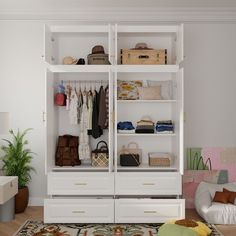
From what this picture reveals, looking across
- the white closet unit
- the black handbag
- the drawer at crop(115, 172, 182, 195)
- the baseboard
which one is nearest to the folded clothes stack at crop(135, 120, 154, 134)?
the white closet unit

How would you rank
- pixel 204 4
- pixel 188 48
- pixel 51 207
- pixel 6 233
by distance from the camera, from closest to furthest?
pixel 6 233 → pixel 51 207 → pixel 204 4 → pixel 188 48

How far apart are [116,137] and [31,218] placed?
145 centimetres

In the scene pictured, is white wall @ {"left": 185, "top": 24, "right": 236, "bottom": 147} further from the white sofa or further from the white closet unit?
the white sofa

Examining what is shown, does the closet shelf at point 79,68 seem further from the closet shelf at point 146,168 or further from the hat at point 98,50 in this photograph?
the closet shelf at point 146,168

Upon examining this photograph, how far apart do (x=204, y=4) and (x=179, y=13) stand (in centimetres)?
38

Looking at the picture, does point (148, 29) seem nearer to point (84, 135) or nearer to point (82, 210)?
point (84, 135)

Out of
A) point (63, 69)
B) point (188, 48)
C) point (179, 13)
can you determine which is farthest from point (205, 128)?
point (63, 69)

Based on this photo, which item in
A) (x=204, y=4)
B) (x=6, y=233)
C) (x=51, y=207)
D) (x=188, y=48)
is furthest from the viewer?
(x=188, y=48)

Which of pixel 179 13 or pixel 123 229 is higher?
pixel 179 13

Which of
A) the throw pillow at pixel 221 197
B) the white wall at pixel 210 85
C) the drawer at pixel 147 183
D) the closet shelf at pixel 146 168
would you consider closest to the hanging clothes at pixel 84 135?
the closet shelf at pixel 146 168

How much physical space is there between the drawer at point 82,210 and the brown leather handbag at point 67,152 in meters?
0.54

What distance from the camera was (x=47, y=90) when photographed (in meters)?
4.68

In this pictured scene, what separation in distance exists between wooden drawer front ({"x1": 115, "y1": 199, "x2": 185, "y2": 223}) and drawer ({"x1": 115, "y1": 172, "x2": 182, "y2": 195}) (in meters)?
0.12

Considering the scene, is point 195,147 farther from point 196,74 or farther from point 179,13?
point 179,13
